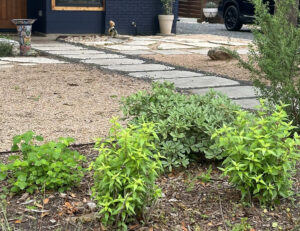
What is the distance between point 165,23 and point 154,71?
6.75 meters

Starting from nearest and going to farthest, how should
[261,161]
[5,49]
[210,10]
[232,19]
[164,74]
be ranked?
1. [261,161]
2. [164,74]
3. [5,49]
4. [232,19]
5. [210,10]

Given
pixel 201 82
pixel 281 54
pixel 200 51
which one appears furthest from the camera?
pixel 200 51

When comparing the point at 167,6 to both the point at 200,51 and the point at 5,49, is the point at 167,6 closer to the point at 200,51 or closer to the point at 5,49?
the point at 200,51

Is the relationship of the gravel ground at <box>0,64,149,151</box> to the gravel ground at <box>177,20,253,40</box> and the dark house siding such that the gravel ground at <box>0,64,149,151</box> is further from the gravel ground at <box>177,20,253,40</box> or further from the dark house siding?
the gravel ground at <box>177,20,253,40</box>

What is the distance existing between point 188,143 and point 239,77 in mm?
4465

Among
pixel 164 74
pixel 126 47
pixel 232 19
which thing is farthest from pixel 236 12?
pixel 164 74

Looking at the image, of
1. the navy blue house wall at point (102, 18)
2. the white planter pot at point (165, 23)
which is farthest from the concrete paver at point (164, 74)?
the white planter pot at point (165, 23)

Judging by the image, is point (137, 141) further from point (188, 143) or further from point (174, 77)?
point (174, 77)

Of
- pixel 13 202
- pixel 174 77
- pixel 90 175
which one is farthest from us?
pixel 174 77

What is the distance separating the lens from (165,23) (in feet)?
48.4

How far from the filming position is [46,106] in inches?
223

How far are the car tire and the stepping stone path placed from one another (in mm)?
6135

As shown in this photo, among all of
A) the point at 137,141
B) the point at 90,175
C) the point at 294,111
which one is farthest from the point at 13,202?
the point at 294,111

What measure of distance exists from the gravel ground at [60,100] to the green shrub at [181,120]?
64 centimetres
